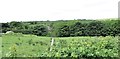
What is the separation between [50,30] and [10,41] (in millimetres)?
3185

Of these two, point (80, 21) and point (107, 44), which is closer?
point (107, 44)

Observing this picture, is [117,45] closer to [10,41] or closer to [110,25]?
[10,41]

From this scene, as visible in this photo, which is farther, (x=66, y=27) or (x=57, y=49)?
(x=66, y=27)

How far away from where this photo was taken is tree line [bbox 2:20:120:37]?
14891mm

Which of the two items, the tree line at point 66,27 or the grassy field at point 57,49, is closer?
the grassy field at point 57,49

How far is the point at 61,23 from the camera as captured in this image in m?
17.2

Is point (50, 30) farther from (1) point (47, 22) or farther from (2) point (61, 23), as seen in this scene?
(2) point (61, 23)

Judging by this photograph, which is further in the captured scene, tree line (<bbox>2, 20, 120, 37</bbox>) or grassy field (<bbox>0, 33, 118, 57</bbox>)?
tree line (<bbox>2, 20, 120, 37</bbox>)

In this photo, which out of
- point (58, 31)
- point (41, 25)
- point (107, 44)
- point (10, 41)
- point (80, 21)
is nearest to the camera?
point (107, 44)

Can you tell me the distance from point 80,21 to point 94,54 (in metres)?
9.66

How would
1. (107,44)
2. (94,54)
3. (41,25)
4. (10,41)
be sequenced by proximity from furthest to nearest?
(41,25), (10,41), (107,44), (94,54)

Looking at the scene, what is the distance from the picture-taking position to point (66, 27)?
56.9ft

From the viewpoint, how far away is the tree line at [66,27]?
1489 centimetres

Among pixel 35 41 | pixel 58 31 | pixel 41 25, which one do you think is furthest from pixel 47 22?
pixel 35 41
